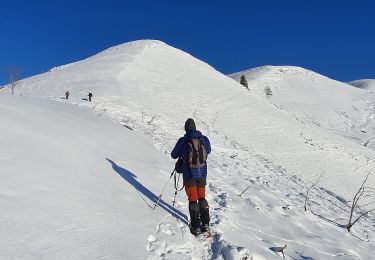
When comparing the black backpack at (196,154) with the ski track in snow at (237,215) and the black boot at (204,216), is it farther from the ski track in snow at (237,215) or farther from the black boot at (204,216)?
the ski track in snow at (237,215)

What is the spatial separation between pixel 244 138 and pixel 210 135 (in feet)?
11.2

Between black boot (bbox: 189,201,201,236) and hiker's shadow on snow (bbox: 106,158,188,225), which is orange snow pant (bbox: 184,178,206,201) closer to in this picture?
black boot (bbox: 189,201,201,236)

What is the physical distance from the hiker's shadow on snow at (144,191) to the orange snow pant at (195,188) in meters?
0.58

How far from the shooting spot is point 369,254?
29.1 feet

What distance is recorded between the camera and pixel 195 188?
25.8 feet

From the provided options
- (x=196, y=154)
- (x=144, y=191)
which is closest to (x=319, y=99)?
(x=144, y=191)

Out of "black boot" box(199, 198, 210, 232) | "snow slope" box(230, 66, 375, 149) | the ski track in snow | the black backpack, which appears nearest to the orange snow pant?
"black boot" box(199, 198, 210, 232)

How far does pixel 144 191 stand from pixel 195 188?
181cm

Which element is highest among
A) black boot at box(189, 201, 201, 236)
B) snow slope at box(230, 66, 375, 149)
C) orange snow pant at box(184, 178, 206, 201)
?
snow slope at box(230, 66, 375, 149)

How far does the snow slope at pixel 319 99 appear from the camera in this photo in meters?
71.1

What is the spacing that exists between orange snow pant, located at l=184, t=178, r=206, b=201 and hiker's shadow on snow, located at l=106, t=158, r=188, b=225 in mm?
580

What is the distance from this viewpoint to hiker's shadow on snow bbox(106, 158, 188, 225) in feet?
27.9

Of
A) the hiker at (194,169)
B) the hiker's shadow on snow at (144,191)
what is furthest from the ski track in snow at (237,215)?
the hiker at (194,169)

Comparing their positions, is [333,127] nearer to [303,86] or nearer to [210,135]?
[303,86]
